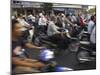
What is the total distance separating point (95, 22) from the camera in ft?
7.11

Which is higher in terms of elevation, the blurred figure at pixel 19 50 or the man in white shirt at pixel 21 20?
the man in white shirt at pixel 21 20

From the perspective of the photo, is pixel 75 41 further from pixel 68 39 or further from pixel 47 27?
pixel 47 27

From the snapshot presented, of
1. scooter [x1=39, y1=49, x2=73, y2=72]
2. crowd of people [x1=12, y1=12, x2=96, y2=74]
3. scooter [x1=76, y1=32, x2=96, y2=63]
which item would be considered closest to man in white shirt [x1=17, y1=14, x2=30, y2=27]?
crowd of people [x1=12, y1=12, x2=96, y2=74]

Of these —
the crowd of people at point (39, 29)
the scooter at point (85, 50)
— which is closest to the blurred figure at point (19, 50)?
the crowd of people at point (39, 29)

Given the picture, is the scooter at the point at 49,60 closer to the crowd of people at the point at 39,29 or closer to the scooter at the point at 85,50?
the crowd of people at the point at 39,29

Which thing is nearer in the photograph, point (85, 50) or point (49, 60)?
point (49, 60)

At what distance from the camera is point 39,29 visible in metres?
1.97

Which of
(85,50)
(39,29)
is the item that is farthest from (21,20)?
(85,50)

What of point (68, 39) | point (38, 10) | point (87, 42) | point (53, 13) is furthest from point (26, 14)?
point (87, 42)

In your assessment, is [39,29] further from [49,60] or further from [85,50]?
[85,50]

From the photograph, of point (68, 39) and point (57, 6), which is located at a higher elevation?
point (57, 6)

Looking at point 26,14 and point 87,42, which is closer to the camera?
point 26,14

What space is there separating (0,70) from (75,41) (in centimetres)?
81

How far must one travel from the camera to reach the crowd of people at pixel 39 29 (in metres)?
1.90
